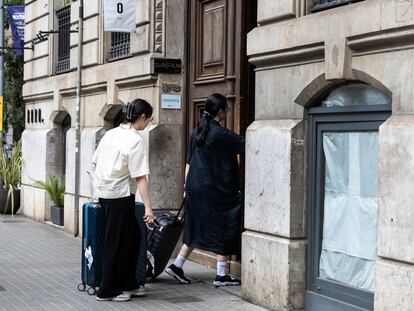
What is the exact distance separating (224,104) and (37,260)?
3827mm

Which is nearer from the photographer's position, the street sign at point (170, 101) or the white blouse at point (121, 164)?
the white blouse at point (121, 164)

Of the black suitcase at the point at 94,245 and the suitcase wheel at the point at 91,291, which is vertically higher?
the black suitcase at the point at 94,245

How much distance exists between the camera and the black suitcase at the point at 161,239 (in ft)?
29.6

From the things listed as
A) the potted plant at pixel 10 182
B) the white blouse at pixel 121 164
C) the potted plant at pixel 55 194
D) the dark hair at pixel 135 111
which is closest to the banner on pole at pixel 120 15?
the dark hair at pixel 135 111

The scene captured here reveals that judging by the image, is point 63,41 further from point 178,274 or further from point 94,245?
point 94,245

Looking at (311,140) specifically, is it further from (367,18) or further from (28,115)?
(28,115)

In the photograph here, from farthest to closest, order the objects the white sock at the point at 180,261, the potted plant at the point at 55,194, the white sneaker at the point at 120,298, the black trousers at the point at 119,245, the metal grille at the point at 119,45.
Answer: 1. the potted plant at the point at 55,194
2. the metal grille at the point at 119,45
3. the white sock at the point at 180,261
4. the white sneaker at the point at 120,298
5. the black trousers at the point at 119,245

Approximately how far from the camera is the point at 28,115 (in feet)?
59.6

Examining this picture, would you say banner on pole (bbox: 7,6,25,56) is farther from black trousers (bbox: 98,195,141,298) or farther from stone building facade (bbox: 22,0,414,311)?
black trousers (bbox: 98,195,141,298)

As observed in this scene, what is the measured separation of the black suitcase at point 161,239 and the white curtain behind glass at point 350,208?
217 centimetres

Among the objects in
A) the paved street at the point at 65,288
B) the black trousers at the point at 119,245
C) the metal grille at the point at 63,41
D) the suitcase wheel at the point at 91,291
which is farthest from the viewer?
the metal grille at the point at 63,41

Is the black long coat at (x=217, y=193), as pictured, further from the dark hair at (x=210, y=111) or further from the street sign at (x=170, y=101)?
the street sign at (x=170, y=101)

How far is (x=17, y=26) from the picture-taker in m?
19.3

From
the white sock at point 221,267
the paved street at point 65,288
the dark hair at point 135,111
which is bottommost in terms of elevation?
the paved street at point 65,288
